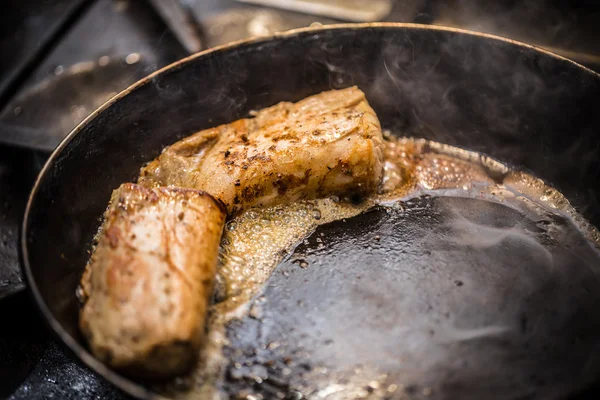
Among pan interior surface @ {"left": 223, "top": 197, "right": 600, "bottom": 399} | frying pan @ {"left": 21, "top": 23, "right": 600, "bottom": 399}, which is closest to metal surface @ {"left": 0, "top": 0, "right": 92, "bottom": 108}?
frying pan @ {"left": 21, "top": 23, "right": 600, "bottom": 399}

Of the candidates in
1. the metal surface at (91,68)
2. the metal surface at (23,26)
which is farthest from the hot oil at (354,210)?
the metal surface at (23,26)

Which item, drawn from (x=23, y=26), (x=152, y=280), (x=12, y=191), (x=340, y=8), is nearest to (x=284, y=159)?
(x=152, y=280)

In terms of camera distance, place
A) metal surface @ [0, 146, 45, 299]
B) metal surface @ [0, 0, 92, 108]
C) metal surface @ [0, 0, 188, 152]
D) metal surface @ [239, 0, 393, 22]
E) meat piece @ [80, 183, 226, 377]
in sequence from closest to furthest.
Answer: meat piece @ [80, 183, 226, 377] < metal surface @ [0, 146, 45, 299] < metal surface @ [0, 0, 188, 152] < metal surface @ [239, 0, 393, 22] < metal surface @ [0, 0, 92, 108]

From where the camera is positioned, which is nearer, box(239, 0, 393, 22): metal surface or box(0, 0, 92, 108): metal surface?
box(239, 0, 393, 22): metal surface

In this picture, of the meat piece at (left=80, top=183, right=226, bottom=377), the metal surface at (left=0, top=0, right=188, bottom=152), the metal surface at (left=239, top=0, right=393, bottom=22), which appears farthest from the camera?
the metal surface at (left=239, top=0, right=393, bottom=22)

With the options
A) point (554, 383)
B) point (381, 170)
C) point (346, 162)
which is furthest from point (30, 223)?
point (554, 383)

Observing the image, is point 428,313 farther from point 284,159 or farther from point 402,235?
point 284,159

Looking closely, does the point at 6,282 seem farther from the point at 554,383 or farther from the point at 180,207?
the point at 554,383

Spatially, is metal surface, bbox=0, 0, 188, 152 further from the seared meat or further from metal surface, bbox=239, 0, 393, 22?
the seared meat
